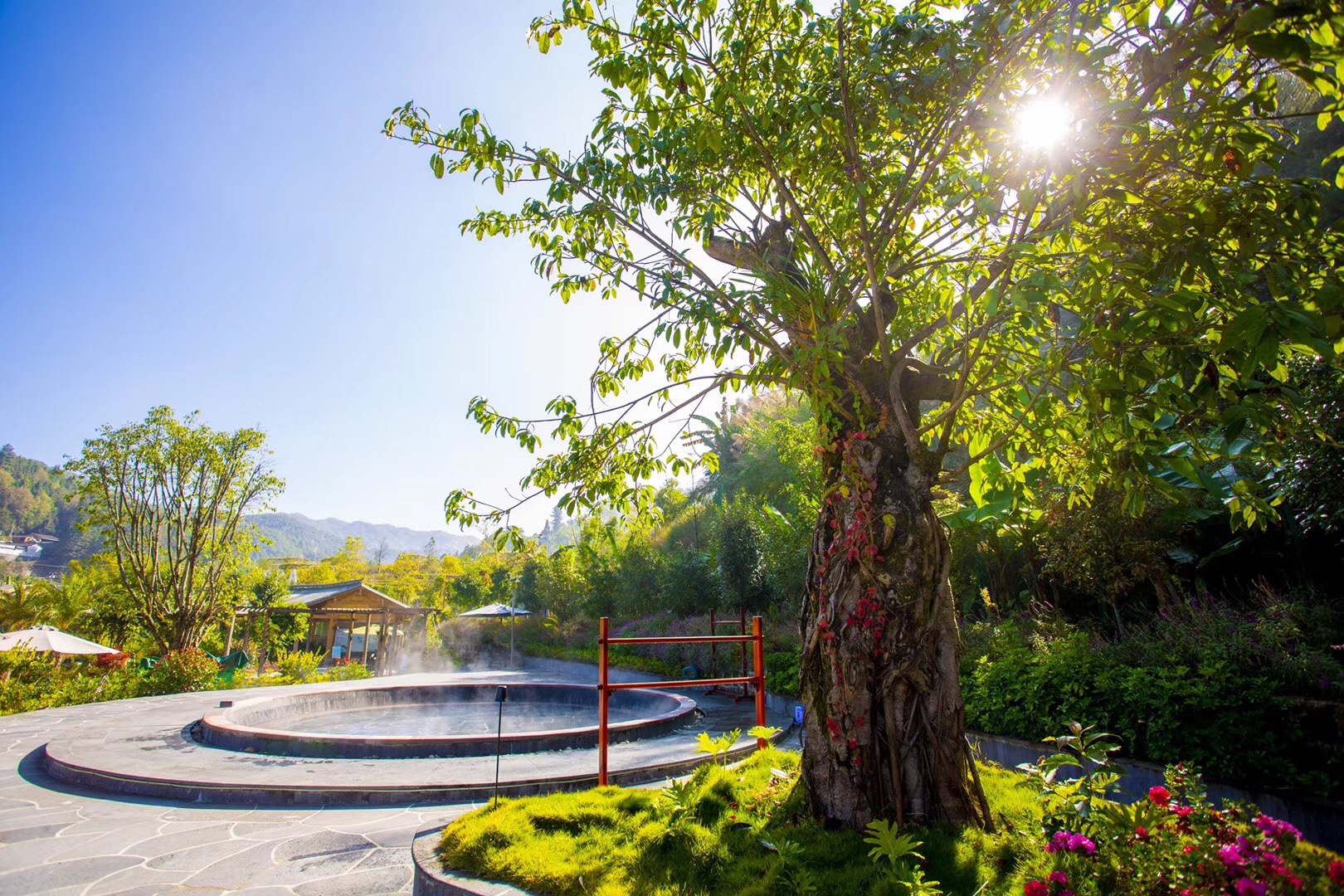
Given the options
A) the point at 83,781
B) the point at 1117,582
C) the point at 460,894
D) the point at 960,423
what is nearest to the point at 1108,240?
the point at 960,423

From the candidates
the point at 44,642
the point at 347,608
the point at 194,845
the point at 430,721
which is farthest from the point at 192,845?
the point at 347,608

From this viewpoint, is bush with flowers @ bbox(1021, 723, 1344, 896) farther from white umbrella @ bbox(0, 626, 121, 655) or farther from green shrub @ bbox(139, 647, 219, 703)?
white umbrella @ bbox(0, 626, 121, 655)

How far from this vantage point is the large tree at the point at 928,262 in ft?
9.10

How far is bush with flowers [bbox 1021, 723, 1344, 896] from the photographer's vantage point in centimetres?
252

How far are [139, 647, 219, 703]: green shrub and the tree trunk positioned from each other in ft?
53.0

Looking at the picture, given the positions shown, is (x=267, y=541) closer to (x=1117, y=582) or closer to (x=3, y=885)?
(x=3, y=885)

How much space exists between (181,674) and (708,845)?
631 inches

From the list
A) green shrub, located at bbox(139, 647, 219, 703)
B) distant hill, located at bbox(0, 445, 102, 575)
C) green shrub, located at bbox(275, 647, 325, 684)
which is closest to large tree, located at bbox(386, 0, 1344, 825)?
Result: green shrub, located at bbox(139, 647, 219, 703)

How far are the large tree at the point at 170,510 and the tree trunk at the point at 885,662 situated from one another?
18.6 metres

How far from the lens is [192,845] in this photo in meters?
5.28

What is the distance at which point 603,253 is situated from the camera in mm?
4605

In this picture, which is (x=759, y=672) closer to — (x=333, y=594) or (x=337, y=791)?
(x=337, y=791)

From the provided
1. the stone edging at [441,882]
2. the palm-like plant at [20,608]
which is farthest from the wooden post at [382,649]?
the stone edging at [441,882]

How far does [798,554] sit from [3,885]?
13.2 meters
